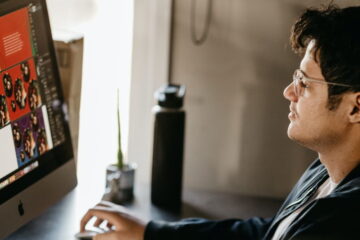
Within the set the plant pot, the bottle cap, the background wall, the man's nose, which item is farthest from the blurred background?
the man's nose

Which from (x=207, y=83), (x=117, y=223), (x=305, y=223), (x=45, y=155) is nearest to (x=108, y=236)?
(x=117, y=223)

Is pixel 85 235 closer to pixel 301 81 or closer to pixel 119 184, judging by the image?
pixel 119 184

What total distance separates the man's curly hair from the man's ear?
2cm

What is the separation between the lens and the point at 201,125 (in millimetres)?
2164

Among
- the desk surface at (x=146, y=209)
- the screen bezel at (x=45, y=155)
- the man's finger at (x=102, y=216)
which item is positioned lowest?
the desk surface at (x=146, y=209)

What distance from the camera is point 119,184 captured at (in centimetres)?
179

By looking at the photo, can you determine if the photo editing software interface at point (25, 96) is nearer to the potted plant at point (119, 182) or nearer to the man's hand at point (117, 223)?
the man's hand at point (117, 223)

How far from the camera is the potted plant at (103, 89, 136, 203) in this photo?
5.81 feet

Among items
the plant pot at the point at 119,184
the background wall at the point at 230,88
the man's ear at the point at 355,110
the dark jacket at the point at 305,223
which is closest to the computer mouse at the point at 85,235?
the dark jacket at the point at 305,223

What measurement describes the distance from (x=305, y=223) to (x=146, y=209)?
2.32 ft

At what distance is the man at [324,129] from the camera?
1.11 m

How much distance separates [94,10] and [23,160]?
0.93 m

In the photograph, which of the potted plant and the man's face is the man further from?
the potted plant

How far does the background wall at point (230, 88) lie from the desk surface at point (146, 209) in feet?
0.82
